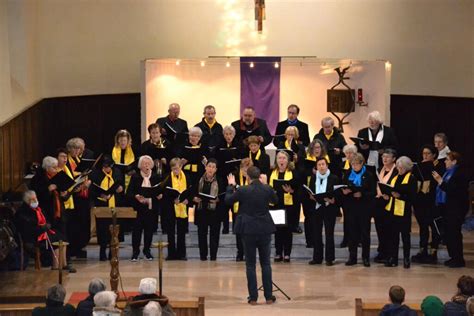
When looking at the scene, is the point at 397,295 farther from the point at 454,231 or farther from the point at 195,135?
the point at 195,135

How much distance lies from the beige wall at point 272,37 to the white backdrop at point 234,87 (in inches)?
10.9

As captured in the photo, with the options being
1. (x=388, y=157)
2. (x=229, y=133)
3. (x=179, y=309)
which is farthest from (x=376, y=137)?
(x=179, y=309)

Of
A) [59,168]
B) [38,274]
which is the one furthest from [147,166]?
[38,274]

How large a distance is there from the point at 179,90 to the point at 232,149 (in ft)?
12.8

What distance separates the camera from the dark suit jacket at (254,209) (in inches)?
469

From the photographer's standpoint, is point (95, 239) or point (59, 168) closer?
point (59, 168)

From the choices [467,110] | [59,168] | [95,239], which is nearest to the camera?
[59,168]

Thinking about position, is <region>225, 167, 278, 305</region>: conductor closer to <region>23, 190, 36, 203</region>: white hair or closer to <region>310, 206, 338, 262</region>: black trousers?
<region>310, 206, 338, 262</region>: black trousers

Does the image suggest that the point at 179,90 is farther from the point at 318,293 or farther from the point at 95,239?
the point at 318,293

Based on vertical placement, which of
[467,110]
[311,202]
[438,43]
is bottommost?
[311,202]

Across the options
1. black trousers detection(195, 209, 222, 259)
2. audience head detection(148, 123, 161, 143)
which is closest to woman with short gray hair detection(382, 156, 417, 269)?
black trousers detection(195, 209, 222, 259)

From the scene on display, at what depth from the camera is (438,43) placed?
18.4 meters

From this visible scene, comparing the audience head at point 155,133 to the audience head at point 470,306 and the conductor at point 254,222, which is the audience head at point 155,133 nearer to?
the conductor at point 254,222

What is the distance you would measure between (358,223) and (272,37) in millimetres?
5341
